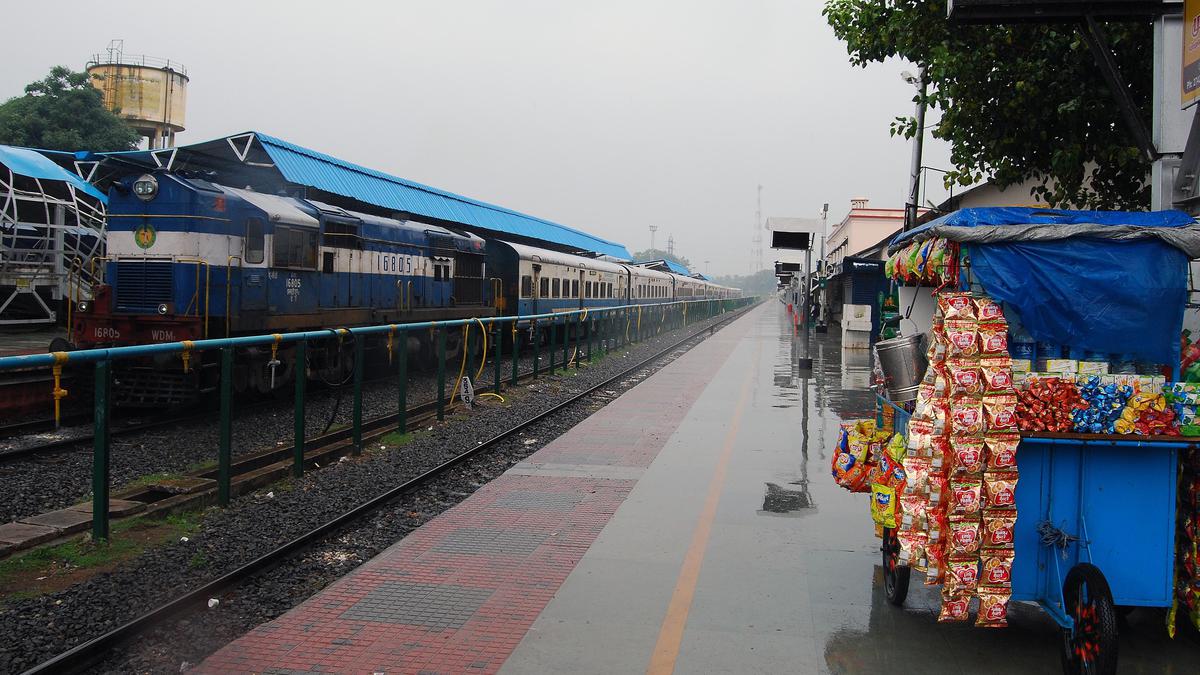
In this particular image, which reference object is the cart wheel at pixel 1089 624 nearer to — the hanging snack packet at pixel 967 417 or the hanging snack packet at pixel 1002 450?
the hanging snack packet at pixel 1002 450

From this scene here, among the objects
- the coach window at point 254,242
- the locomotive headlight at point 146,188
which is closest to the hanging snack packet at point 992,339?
the coach window at point 254,242

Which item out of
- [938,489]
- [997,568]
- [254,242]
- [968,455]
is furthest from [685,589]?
[254,242]

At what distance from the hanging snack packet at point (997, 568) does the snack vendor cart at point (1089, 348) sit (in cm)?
9

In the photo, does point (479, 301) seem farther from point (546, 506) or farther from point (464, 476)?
point (546, 506)

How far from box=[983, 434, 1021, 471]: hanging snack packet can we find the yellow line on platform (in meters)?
1.89

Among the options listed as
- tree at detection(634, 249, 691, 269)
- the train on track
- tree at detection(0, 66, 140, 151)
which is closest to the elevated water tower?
tree at detection(0, 66, 140, 151)

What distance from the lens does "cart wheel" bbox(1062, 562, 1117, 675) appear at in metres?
3.76

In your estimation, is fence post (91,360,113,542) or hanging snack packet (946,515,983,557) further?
fence post (91,360,113,542)

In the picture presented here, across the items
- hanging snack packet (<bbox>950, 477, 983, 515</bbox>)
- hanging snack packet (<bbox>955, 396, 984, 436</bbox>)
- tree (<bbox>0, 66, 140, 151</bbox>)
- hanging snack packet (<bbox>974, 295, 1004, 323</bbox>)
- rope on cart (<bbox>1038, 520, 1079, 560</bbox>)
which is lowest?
rope on cart (<bbox>1038, 520, 1079, 560</bbox>)

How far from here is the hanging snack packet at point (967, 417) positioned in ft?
13.8

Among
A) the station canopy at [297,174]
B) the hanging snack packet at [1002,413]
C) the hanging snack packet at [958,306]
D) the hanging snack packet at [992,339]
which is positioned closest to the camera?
the hanging snack packet at [1002,413]

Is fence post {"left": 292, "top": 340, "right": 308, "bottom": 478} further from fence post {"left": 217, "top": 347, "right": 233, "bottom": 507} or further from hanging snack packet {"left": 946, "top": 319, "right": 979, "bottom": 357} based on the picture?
hanging snack packet {"left": 946, "top": 319, "right": 979, "bottom": 357}

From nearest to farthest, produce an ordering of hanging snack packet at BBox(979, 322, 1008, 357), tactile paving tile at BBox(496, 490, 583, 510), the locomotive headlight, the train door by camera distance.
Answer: hanging snack packet at BBox(979, 322, 1008, 357) → tactile paving tile at BBox(496, 490, 583, 510) → the locomotive headlight → the train door

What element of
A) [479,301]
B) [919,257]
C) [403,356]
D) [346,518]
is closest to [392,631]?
[346,518]
